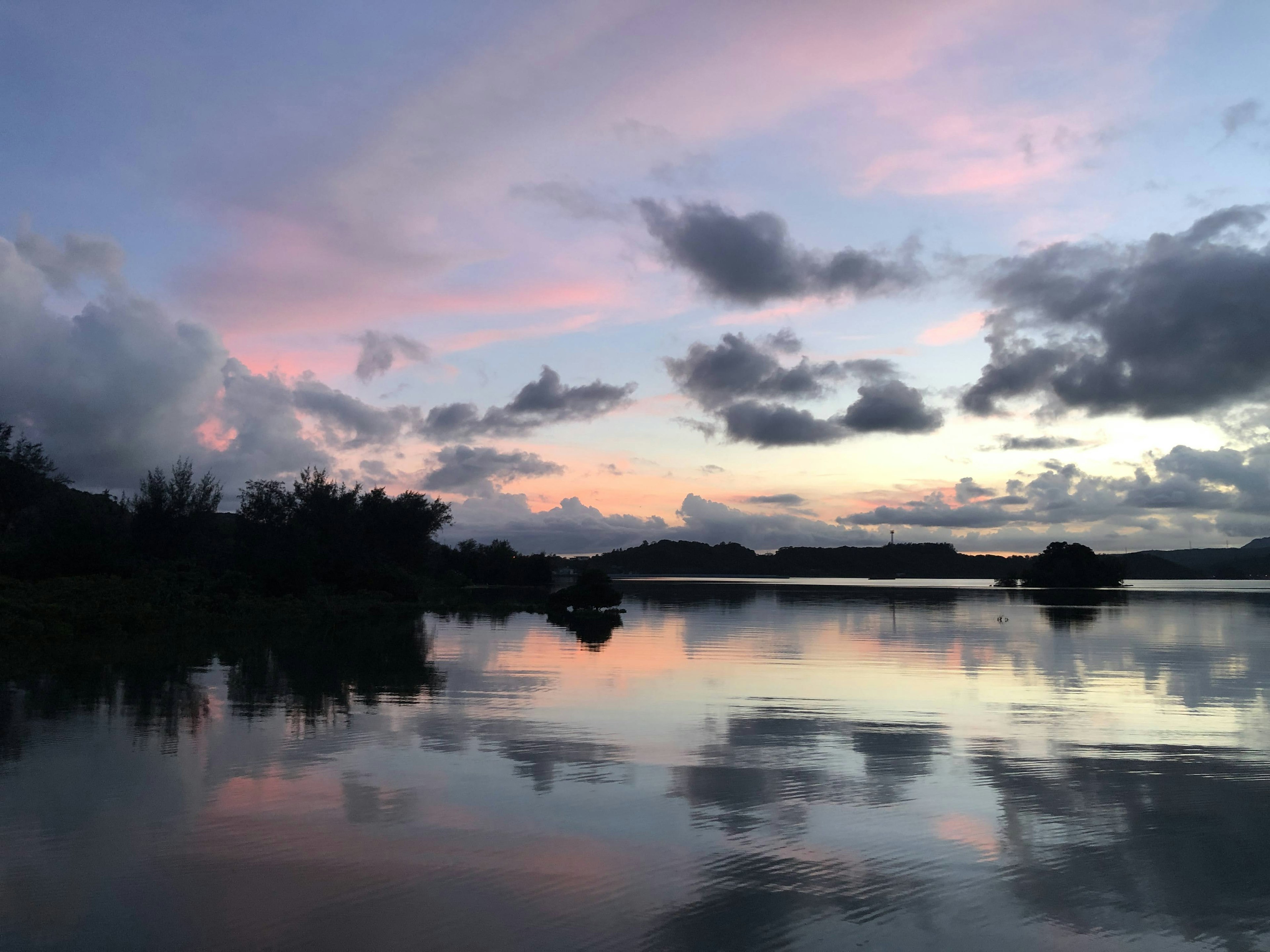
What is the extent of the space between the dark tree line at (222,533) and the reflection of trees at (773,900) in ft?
123

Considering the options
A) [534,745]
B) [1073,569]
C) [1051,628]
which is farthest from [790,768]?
[1073,569]

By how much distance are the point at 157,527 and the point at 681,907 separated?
50.5 meters

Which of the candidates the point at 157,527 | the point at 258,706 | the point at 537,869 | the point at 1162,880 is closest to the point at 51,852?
the point at 537,869

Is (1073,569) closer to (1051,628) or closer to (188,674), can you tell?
(1051,628)

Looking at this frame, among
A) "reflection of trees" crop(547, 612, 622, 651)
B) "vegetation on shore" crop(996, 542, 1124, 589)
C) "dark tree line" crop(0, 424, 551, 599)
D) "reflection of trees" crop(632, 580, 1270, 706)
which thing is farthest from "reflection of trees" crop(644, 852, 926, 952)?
"vegetation on shore" crop(996, 542, 1124, 589)

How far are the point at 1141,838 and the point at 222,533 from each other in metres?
61.6

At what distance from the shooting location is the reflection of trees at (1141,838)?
8094 millimetres

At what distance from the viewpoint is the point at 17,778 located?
1173 centimetres

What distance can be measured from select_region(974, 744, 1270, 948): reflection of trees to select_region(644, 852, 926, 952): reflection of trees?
132 cm

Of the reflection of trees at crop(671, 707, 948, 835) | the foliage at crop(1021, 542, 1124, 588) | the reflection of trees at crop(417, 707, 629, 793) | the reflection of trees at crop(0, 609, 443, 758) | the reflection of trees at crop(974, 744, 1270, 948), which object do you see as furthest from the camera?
the foliage at crop(1021, 542, 1124, 588)

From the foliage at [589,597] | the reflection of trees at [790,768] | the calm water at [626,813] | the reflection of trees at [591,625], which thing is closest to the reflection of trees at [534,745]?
the calm water at [626,813]

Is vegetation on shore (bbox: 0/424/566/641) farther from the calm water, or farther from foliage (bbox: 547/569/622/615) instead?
the calm water

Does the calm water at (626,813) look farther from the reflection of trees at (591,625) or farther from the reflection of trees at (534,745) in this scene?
the reflection of trees at (591,625)

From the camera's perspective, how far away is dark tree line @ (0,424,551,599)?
3950 centimetres
